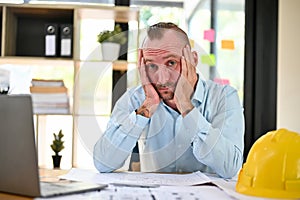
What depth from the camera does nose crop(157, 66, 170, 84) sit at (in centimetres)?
141

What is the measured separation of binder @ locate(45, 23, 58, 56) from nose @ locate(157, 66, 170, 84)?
142 centimetres

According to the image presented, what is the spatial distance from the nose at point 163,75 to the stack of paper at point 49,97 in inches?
52.5

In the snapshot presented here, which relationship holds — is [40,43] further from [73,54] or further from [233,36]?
[233,36]

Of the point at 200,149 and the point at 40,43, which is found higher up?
the point at 40,43

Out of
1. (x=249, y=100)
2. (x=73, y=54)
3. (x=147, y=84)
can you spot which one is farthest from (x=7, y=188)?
(x=249, y=100)

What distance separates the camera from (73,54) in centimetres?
270

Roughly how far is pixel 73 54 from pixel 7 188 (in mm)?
1799

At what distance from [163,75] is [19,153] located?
2.06 ft

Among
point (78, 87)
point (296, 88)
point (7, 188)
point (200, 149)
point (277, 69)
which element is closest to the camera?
point (7, 188)

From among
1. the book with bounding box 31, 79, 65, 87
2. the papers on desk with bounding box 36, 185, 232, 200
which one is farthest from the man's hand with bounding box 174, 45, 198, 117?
the book with bounding box 31, 79, 65, 87

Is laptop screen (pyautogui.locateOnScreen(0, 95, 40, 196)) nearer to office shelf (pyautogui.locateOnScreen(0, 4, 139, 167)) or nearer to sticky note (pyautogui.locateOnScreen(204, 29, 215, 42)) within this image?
office shelf (pyautogui.locateOnScreen(0, 4, 139, 167))

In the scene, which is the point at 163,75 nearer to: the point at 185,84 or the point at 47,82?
the point at 185,84

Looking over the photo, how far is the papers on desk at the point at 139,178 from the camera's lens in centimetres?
115

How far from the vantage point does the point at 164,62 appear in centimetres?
139
